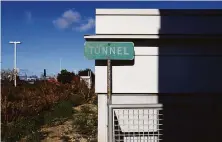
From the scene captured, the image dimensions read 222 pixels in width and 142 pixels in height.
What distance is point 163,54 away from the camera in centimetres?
451

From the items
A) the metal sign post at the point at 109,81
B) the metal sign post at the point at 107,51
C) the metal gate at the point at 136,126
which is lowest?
the metal gate at the point at 136,126

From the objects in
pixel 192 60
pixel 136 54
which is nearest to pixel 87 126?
pixel 136 54

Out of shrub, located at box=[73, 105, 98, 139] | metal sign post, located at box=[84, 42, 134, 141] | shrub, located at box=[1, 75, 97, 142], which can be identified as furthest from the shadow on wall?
shrub, located at box=[1, 75, 97, 142]

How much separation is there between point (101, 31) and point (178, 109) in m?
1.57

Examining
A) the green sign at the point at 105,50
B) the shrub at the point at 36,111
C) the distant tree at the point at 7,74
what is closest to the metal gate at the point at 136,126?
the green sign at the point at 105,50

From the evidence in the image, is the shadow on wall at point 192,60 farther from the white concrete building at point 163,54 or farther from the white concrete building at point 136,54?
the white concrete building at point 136,54

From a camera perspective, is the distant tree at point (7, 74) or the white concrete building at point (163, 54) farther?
the distant tree at point (7, 74)

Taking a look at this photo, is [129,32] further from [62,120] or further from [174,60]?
[62,120]

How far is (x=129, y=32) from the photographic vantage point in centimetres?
448

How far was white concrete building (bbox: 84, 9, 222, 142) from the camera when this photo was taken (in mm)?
4484

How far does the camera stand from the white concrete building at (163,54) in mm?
4484

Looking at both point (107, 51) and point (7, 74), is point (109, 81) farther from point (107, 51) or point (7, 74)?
point (7, 74)

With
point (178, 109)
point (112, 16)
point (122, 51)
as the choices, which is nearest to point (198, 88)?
point (178, 109)

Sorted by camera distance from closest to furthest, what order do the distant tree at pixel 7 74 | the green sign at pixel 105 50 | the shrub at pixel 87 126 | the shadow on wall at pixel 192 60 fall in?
1. the green sign at pixel 105 50
2. the shadow on wall at pixel 192 60
3. the shrub at pixel 87 126
4. the distant tree at pixel 7 74
